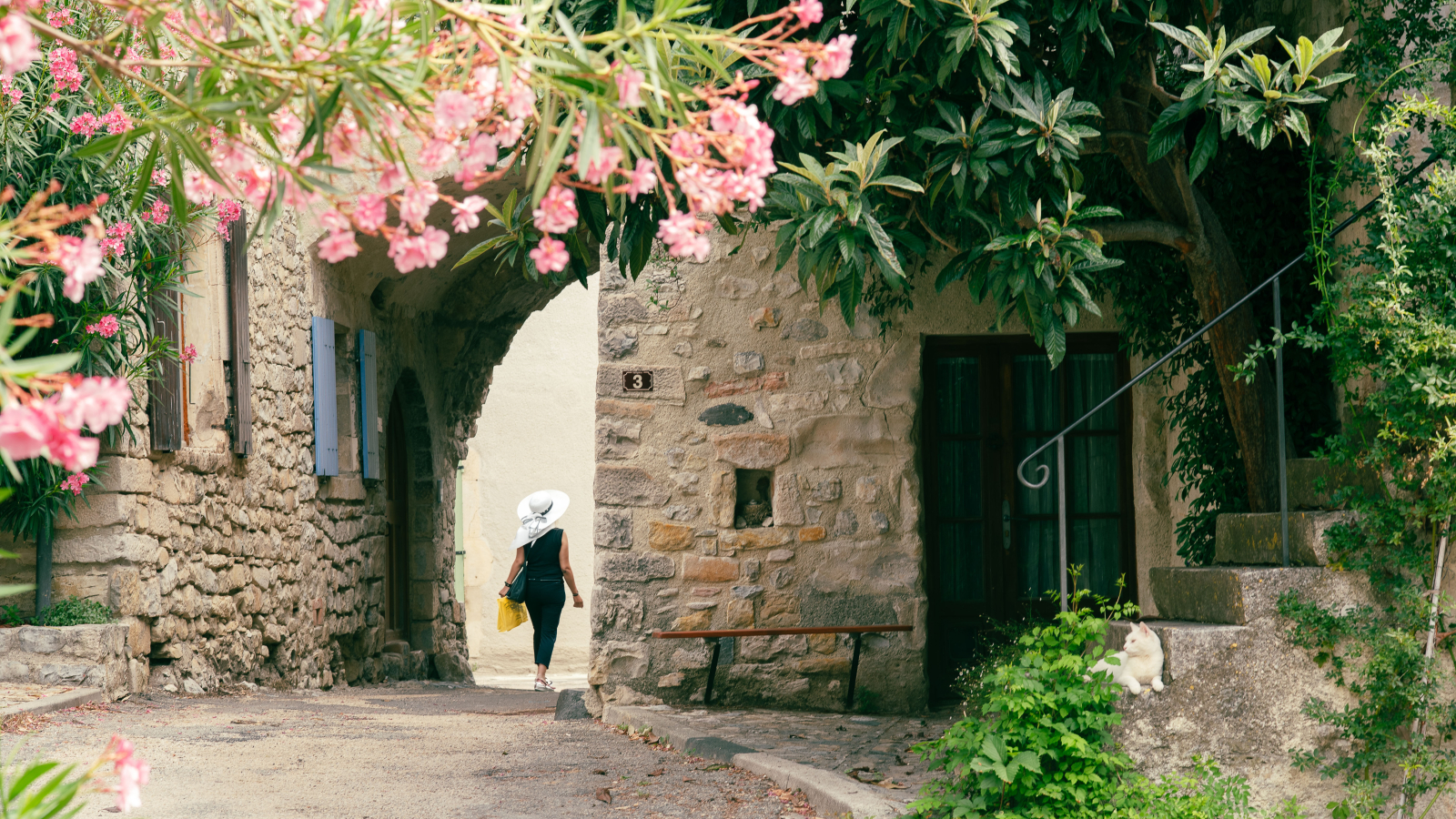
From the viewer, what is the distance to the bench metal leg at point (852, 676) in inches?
206

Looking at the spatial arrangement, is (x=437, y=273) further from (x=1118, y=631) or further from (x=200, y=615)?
(x=1118, y=631)

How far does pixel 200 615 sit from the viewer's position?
5688 millimetres

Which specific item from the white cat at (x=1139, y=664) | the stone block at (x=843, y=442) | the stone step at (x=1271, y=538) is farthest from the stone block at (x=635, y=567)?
the white cat at (x=1139, y=664)

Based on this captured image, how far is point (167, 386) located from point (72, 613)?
102 cm

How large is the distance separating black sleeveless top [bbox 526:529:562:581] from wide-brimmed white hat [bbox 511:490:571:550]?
57 mm

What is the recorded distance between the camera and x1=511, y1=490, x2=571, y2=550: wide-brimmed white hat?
672 cm

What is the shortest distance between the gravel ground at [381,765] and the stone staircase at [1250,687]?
104 centimetres

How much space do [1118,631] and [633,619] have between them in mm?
2546

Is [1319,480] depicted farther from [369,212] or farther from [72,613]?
[72,613]

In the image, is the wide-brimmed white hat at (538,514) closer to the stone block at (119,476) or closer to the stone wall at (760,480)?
the stone wall at (760,480)

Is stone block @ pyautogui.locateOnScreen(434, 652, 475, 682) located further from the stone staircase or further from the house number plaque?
the stone staircase

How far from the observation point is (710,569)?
539 cm

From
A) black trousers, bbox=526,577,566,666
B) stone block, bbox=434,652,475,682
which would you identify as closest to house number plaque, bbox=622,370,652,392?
black trousers, bbox=526,577,566,666

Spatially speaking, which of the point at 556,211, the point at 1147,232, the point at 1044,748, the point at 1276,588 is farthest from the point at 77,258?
the point at 1147,232
